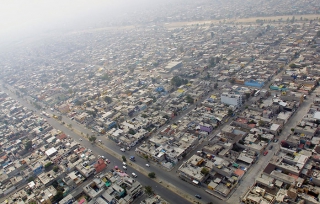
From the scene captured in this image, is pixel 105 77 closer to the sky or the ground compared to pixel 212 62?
closer to the ground

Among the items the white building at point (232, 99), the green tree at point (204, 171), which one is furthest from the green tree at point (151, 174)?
the white building at point (232, 99)

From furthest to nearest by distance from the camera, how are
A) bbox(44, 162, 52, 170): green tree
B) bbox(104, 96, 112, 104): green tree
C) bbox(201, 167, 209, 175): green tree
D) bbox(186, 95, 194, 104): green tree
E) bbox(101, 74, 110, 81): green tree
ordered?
bbox(101, 74, 110, 81): green tree < bbox(104, 96, 112, 104): green tree < bbox(186, 95, 194, 104): green tree < bbox(44, 162, 52, 170): green tree < bbox(201, 167, 209, 175): green tree

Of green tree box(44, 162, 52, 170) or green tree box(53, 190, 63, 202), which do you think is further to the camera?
green tree box(44, 162, 52, 170)

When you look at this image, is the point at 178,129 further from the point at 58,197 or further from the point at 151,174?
→ the point at 58,197

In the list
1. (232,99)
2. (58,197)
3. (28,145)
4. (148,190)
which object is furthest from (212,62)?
(58,197)

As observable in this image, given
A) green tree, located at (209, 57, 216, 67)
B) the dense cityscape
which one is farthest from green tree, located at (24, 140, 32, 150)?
green tree, located at (209, 57, 216, 67)

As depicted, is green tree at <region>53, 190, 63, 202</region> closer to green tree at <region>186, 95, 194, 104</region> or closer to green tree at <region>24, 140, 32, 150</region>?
green tree at <region>24, 140, 32, 150</region>

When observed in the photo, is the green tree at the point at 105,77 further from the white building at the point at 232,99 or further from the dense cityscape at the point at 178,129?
the white building at the point at 232,99
